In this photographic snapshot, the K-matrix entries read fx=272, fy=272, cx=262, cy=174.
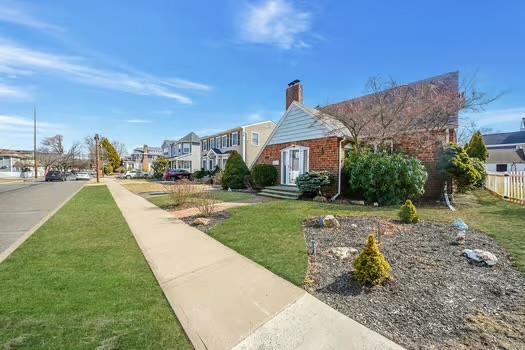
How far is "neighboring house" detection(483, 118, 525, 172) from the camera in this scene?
3569cm

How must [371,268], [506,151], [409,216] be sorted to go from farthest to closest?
[506,151] → [409,216] → [371,268]

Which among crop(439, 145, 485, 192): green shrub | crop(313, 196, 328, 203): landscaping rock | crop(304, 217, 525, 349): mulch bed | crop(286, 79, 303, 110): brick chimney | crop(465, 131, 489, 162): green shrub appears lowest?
crop(304, 217, 525, 349): mulch bed

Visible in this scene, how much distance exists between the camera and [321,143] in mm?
13602

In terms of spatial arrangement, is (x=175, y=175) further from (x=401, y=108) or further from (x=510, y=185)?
(x=510, y=185)

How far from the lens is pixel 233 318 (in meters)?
3.03

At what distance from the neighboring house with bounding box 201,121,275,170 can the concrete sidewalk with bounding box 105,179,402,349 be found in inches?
911

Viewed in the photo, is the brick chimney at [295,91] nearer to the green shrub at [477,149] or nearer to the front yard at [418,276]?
the green shrub at [477,149]

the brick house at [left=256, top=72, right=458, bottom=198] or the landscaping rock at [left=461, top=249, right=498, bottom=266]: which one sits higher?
the brick house at [left=256, top=72, right=458, bottom=198]

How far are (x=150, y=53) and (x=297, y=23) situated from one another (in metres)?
7.02

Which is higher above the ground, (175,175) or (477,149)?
(477,149)

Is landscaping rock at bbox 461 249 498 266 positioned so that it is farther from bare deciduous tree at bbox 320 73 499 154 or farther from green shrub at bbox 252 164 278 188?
green shrub at bbox 252 164 278 188

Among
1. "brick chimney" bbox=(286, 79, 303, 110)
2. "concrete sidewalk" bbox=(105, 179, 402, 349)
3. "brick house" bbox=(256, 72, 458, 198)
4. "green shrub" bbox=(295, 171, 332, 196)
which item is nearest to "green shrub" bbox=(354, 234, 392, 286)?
"concrete sidewalk" bbox=(105, 179, 402, 349)

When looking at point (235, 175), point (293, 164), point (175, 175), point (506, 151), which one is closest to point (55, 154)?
point (175, 175)

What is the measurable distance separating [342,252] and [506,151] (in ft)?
155
